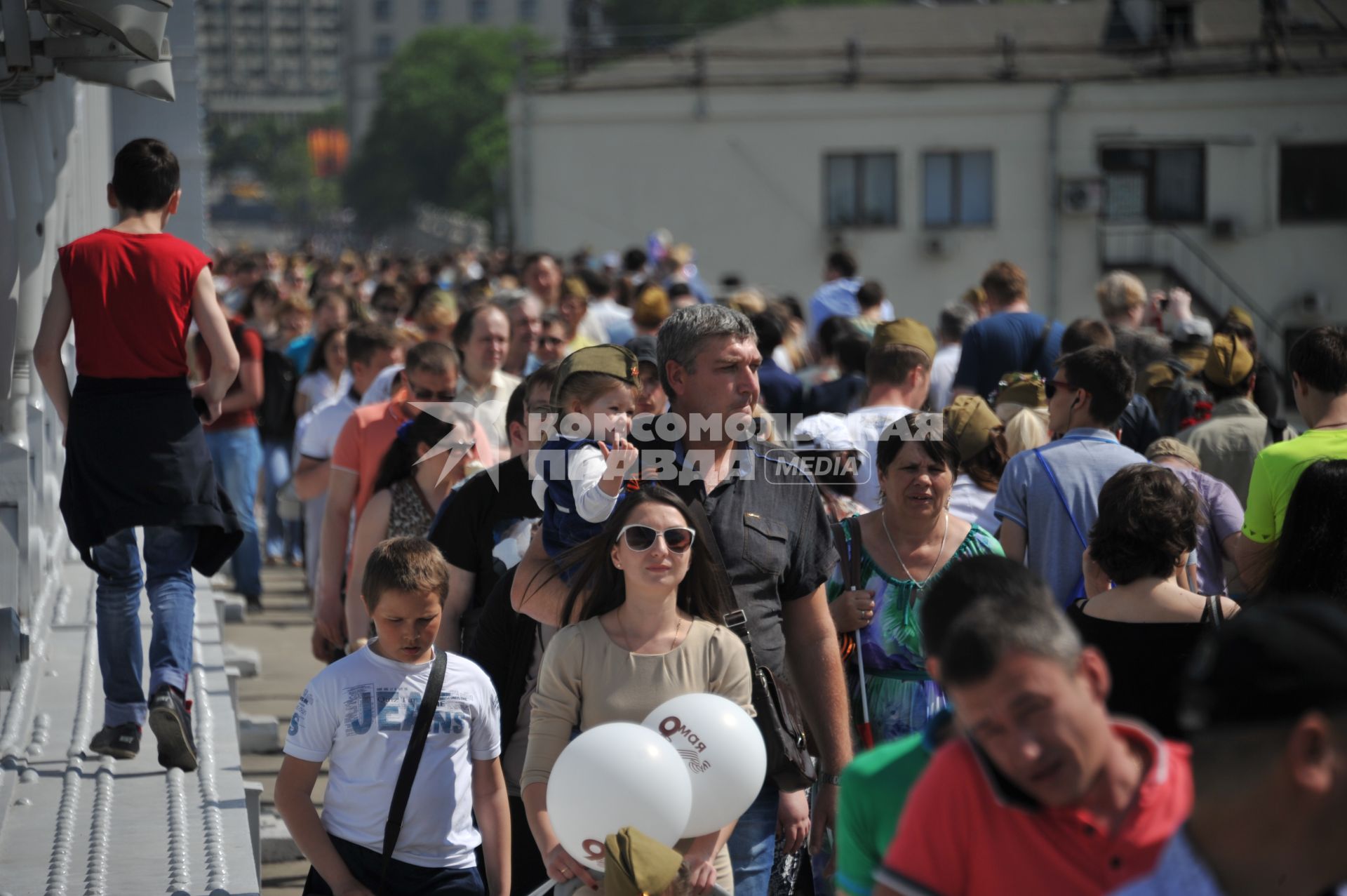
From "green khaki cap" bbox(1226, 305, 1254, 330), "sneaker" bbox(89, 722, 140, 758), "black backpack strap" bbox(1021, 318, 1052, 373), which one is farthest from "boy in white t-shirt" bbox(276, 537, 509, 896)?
"black backpack strap" bbox(1021, 318, 1052, 373)

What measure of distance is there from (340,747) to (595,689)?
33.4 inches

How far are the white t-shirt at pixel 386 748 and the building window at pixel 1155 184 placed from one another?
29715mm

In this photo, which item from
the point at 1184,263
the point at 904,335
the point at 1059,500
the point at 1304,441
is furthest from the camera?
the point at 1184,263

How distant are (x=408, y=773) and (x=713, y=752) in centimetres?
100

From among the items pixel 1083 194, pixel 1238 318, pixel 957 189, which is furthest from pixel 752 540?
pixel 957 189

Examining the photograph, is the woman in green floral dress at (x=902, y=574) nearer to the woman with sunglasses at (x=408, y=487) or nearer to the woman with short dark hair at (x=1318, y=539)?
the woman with short dark hair at (x=1318, y=539)

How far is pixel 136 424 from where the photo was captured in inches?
221

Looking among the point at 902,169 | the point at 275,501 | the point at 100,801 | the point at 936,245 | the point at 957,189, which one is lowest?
the point at 275,501

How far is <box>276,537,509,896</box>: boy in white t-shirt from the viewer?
4.60 metres

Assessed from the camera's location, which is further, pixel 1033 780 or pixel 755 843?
pixel 755 843

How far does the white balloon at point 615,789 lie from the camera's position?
→ 3898 mm

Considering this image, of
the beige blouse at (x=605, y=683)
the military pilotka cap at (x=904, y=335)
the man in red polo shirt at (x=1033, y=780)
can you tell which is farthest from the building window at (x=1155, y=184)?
the man in red polo shirt at (x=1033, y=780)

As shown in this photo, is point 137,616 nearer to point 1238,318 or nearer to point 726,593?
point 726,593

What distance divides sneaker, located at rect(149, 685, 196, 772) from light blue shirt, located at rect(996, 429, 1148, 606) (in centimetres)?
297
